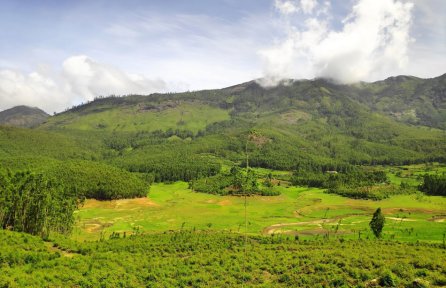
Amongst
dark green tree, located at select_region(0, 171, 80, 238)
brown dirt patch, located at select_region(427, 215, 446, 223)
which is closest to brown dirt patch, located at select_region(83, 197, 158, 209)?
dark green tree, located at select_region(0, 171, 80, 238)

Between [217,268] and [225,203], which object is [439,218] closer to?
[225,203]

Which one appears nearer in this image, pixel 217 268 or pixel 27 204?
pixel 217 268

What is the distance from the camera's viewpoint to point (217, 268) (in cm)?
6078

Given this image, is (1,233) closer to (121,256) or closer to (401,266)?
(121,256)

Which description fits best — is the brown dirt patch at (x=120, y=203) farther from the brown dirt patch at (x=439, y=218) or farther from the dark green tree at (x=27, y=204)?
the brown dirt patch at (x=439, y=218)

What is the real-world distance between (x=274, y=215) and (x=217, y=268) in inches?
3589

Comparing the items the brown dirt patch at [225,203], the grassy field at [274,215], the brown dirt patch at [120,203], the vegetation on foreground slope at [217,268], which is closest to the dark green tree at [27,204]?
the vegetation on foreground slope at [217,268]

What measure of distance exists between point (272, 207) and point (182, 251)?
92000mm

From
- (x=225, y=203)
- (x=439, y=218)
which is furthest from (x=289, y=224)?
(x=439, y=218)

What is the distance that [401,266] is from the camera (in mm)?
50625

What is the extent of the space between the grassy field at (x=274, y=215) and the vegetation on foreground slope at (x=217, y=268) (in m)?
45.5

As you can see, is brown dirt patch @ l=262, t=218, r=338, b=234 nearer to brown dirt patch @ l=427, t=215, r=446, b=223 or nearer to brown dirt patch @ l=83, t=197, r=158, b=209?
brown dirt patch @ l=427, t=215, r=446, b=223

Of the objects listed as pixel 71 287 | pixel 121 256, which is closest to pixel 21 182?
pixel 121 256

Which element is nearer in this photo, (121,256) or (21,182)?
(121,256)
